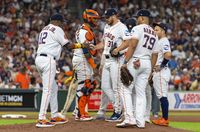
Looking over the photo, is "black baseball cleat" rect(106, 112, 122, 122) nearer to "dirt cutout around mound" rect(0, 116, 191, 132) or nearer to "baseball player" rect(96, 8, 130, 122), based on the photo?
"baseball player" rect(96, 8, 130, 122)

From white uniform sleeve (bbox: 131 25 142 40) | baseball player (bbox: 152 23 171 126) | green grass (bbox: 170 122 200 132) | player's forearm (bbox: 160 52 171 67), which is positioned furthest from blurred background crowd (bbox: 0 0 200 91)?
white uniform sleeve (bbox: 131 25 142 40)

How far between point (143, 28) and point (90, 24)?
1.78m

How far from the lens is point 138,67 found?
12367 mm

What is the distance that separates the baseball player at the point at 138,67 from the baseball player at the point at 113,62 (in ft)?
2.56

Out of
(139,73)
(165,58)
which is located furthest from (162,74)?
(139,73)

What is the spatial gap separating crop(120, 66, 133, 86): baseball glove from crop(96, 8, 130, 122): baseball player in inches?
36.8

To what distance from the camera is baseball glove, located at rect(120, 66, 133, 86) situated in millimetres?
12172

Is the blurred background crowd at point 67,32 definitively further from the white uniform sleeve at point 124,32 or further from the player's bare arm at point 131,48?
the player's bare arm at point 131,48

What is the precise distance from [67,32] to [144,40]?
1667cm

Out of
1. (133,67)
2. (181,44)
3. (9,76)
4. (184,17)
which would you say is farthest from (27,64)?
(133,67)

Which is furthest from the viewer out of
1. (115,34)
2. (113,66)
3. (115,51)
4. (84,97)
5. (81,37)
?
(84,97)

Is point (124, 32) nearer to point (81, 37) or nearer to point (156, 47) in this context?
point (156, 47)

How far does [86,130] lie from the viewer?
12.0m

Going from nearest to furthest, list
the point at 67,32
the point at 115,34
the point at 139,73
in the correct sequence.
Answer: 1. the point at 139,73
2. the point at 115,34
3. the point at 67,32
